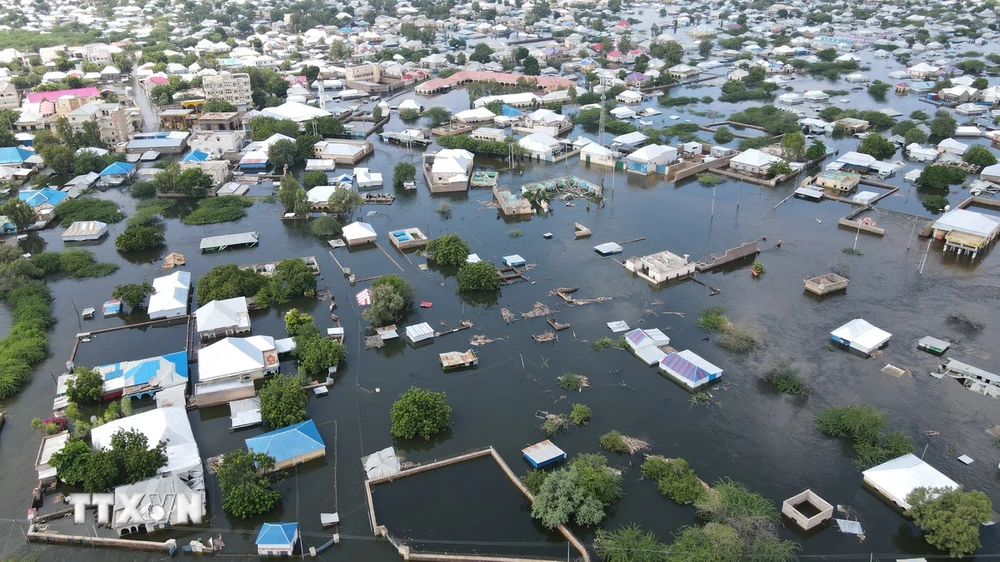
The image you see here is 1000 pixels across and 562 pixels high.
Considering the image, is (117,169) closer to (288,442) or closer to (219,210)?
(219,210)

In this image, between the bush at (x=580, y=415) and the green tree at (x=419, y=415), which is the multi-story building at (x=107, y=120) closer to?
the green tree at (x=419, y=415)

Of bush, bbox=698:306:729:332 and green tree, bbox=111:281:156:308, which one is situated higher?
green tree, bbox=111:281:156:308

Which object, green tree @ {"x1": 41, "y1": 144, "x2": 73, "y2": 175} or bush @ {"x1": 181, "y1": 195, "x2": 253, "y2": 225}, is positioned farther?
green tree @ {"x1": 41, "y1": 144, "x2": 73, "y2": 175}


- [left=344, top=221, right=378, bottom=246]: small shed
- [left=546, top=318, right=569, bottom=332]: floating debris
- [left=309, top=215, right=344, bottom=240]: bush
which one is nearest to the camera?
[left=546, top=318, right=569, bottom=332]: floating debris

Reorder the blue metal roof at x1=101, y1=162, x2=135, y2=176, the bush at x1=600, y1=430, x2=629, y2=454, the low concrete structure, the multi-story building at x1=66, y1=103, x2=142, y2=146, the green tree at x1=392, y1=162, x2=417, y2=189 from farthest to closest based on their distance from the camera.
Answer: the multi-story building at x1=66, y1=103, x2=142, y2=146 → the blue metal roof at x1=101, y1=162, x2=135, y2=176 → the green tree at x1=392, y1=162, x2=417, y2=189 → the bush at x1=600, y1=430, x2=629, y2=454 → the low concrete structure

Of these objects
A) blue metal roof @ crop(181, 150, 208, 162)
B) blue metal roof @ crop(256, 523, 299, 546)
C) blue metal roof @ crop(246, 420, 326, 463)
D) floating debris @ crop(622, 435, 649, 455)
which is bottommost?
floating debris @ crop(622, 435, 649, 455)

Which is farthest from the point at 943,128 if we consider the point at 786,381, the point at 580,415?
the point at 580,415

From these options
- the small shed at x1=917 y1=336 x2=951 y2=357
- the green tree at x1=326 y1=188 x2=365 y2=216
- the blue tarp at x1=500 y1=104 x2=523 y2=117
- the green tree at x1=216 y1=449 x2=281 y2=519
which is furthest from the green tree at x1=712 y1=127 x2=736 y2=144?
the green tree at x1=216 y1=449 x2=281 y2=519

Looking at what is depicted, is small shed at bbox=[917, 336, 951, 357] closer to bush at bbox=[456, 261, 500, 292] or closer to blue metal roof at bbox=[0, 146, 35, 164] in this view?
bush at bbox=[456, 261, 500, 292]
